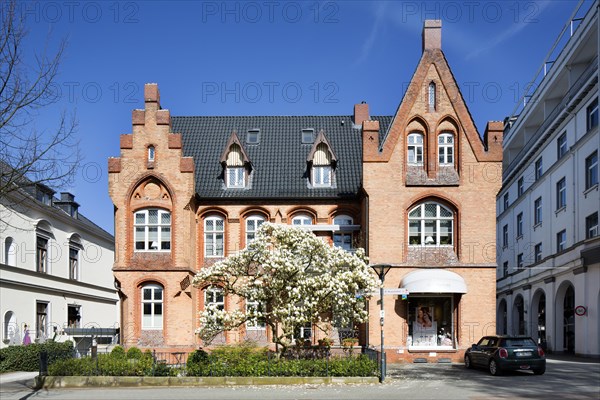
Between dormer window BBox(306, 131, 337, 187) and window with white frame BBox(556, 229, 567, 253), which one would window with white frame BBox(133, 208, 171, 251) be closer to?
dormer window BBox(306, 131, 337, 187)

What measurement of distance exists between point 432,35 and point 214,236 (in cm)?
1487

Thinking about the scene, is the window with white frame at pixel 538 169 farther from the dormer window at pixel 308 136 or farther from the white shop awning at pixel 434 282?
the white shop awning at pixel 434 282

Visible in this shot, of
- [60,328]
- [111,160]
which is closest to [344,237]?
[111,160]

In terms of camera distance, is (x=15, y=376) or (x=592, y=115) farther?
(x=592, y=115)

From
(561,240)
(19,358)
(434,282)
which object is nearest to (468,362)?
(434,282)

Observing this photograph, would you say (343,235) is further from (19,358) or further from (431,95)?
(19,358)

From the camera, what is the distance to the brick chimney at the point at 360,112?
37094 mm

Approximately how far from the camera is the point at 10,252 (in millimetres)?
34531

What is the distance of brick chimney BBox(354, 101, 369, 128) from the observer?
1460 inches

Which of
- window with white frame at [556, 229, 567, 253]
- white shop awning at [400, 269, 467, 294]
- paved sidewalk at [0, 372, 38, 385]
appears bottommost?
paved sidewalk at [0, 372, 38, 385]

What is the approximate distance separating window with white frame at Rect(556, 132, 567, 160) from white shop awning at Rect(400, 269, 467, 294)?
670 inches

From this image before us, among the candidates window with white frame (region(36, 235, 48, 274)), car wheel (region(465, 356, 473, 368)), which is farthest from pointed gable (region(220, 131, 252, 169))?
car wheel (region(465, 356, 473, 368))

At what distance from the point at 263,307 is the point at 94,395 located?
6843mm

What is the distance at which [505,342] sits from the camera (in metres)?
23.2
